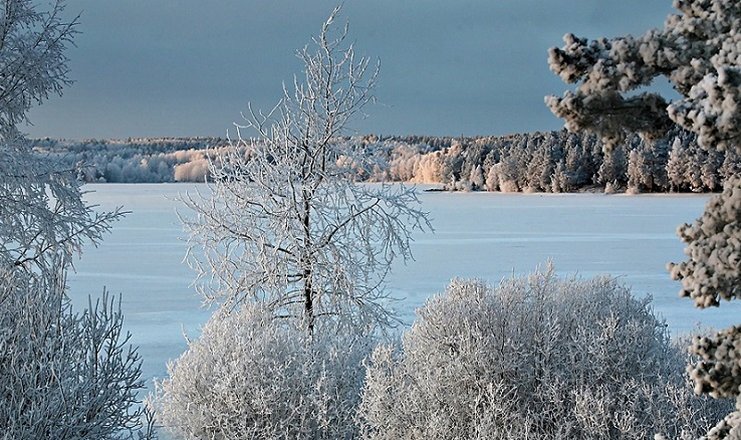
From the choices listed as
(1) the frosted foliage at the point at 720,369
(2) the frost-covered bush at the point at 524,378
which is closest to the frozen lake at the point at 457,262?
(2) the frost-covered bush at the point at 524,378

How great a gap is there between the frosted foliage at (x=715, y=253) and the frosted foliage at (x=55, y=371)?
5551 millimetres

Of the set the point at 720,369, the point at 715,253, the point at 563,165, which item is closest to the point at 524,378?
the point at 720,369

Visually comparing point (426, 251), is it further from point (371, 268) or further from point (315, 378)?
point (315, 378)

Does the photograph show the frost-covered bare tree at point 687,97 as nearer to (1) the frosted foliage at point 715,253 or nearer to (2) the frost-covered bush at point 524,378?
(1) the frosted foliage at point 715,253

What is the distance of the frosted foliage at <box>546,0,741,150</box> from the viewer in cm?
375

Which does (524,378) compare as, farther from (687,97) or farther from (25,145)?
(687,97)

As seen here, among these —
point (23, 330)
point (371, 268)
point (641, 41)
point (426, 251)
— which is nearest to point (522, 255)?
point (426, 251)

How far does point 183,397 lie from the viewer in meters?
12.8

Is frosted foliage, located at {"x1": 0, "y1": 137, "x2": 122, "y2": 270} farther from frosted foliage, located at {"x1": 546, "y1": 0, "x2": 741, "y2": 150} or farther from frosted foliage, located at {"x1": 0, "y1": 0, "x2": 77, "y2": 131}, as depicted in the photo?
frosted foliage, located at {"x1": 546, "y1": 0, "x2": 741, "y2": 150}

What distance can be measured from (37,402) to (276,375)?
450 cm

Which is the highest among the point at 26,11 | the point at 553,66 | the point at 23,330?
the point at 26,11

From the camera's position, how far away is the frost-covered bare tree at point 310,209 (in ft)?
49.8

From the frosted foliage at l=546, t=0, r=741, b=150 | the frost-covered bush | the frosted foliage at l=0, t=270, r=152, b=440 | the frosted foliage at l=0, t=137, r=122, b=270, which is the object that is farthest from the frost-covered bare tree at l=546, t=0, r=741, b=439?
the frosted foliage at l=0, t=137, r=122, b=270

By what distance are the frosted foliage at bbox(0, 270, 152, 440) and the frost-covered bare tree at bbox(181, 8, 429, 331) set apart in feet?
20.6
